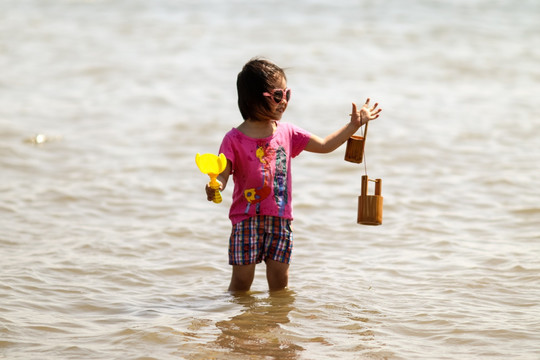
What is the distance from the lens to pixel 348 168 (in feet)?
23.7

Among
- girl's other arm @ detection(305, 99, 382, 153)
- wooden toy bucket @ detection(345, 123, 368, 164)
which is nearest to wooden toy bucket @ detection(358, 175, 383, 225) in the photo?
wooden toy bucket @ detection(345, 123, 368, 164)

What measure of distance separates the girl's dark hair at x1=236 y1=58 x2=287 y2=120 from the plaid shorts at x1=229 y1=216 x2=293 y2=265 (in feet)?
1.88

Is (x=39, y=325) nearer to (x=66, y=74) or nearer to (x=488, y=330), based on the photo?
(x=488, y=330)

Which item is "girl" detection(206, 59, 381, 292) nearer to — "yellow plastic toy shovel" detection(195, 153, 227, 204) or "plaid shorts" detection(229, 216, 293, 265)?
"plaid shorts" detection(229, 216, 293, 265)

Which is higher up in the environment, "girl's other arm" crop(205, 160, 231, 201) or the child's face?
the child's face

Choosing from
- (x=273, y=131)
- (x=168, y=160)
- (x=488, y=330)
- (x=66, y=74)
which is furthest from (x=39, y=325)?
(x=66, y=74)

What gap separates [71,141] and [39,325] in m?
4.18

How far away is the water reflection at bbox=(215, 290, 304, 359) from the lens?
349 cm

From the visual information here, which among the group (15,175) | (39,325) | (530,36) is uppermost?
(530,36)

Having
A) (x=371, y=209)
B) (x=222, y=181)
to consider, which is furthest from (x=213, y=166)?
(x=371, y=209)

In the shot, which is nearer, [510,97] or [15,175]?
[15,175]

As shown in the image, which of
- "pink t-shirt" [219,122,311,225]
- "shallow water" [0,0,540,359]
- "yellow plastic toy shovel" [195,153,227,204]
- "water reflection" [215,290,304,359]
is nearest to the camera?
"water reflection" [215,290,304,359]

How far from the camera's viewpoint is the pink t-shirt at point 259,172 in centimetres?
389

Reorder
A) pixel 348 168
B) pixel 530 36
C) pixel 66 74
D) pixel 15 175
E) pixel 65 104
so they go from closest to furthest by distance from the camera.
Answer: pixel 15 175
pixel 348 168
pixel 65 104
pixel 66 74
pixel 530 36
